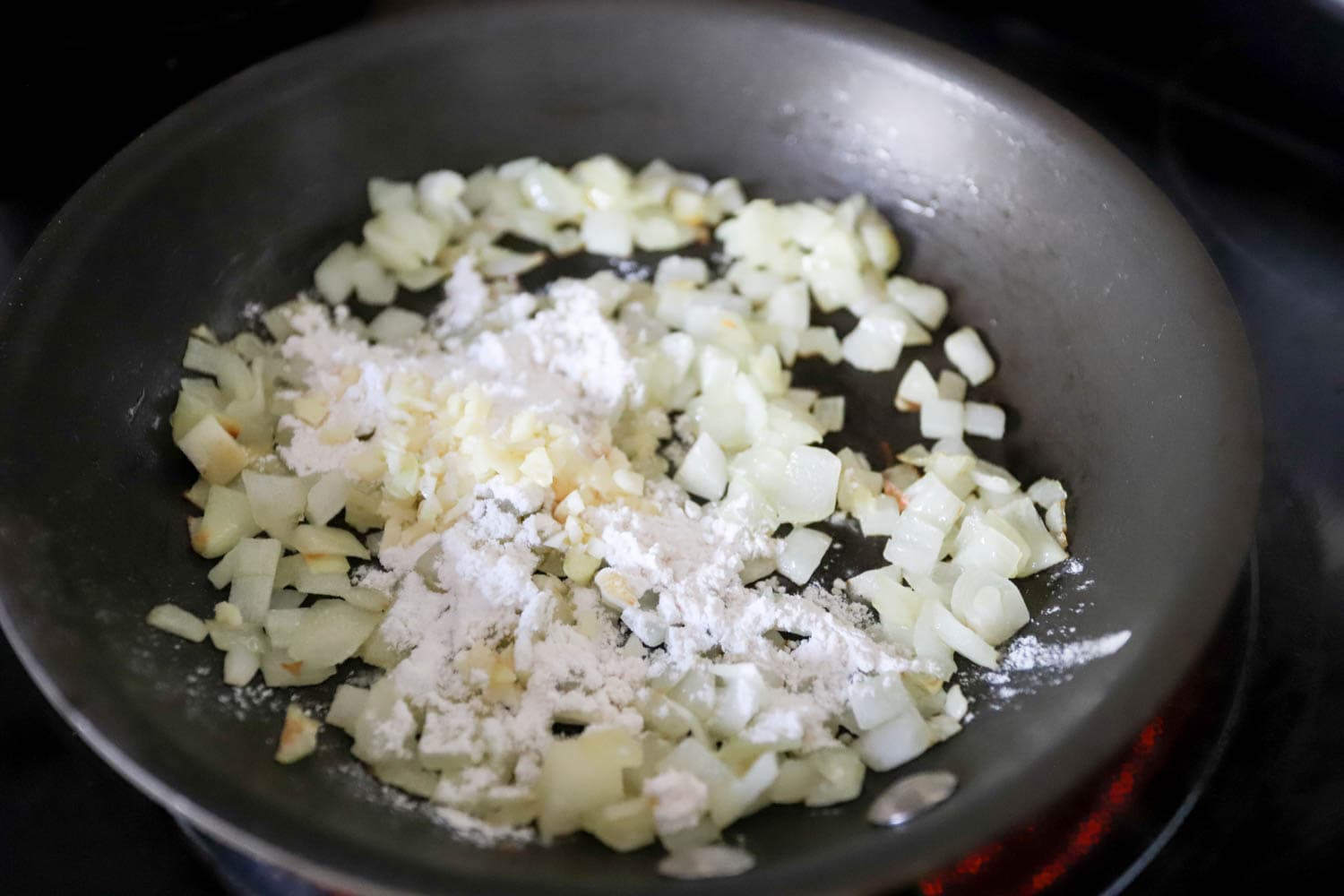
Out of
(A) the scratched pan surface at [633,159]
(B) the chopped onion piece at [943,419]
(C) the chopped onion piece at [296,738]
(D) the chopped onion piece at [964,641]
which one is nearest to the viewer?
(A) the scratched pan surface at [633,159]

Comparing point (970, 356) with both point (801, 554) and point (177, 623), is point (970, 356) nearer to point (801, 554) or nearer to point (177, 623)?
point (801, 554)

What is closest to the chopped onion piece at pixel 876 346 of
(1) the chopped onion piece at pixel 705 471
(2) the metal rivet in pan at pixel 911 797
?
(1) the chopped onion piece at pixel 705 471

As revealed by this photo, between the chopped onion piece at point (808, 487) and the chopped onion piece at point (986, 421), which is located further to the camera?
the chopped onion piece at point (986, 421)

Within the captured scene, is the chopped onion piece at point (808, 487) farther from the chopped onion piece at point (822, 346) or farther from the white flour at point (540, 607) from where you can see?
the chopped onion piece at point (822, 346)

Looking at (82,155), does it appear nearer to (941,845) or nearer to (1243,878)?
(941,845)

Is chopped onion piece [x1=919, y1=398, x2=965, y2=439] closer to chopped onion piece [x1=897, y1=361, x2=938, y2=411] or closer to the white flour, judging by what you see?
chopped onion piece [x1=897, y1=361, x2=938, y2=411]

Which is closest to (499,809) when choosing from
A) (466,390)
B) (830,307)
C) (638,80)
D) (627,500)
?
(627,500)

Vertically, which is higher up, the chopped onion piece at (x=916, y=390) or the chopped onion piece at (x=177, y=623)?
the chopped onion piece at (x=916, y=390)

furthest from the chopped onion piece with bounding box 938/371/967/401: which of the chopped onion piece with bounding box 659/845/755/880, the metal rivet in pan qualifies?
the chopped onion piece with bounding box 659/845/755/880
